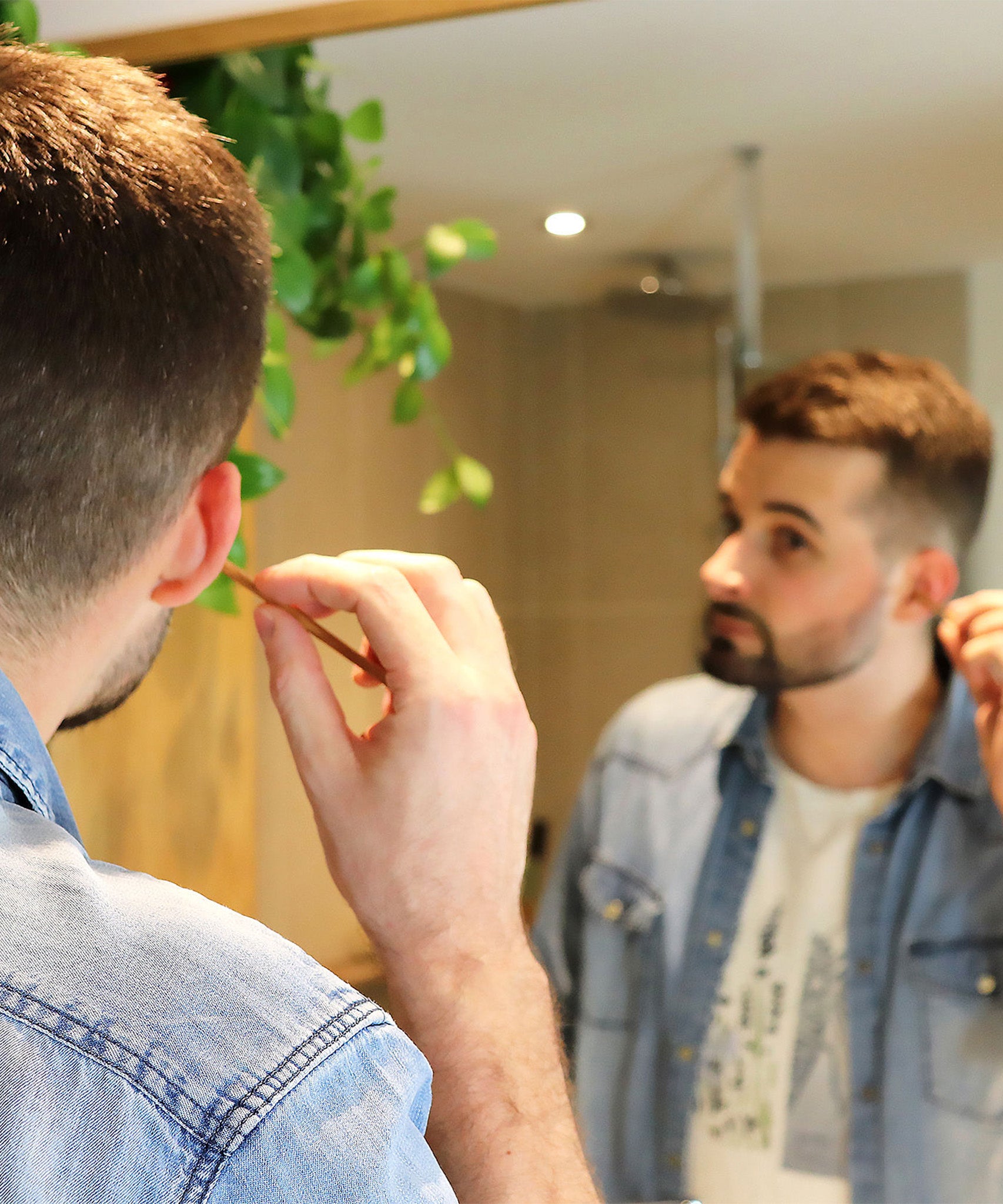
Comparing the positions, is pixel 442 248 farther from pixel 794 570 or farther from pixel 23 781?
pixel 23 781

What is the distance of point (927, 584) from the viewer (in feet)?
2.30

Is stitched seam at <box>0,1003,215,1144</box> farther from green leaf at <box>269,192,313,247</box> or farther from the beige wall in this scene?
green leaf at <box>269,192,313,247</box>

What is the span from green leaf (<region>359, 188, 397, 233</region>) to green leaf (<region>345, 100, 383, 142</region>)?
0.04 m

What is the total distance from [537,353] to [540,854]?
1.08 feet

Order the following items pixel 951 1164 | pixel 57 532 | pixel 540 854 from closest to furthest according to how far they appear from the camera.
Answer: pixel 57 532
pixel 951 1164
pixel 540 854

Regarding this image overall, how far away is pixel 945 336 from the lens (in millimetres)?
704

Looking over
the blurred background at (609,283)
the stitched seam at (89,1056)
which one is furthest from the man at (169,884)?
the blurred background at (609,283)

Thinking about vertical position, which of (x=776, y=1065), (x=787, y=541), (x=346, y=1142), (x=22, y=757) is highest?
(x=787, y=541)

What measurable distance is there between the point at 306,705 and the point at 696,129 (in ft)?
1.49

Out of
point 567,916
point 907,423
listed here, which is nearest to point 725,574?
point 907,423

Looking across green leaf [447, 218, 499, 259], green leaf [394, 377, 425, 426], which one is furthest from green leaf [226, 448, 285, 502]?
green leaf [447, 218, 499, 259]

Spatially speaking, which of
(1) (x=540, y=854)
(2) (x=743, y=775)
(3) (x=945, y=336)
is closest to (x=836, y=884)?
(2) (x=743, y=775)

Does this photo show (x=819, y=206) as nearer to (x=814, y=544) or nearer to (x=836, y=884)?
(x=814, y=544)

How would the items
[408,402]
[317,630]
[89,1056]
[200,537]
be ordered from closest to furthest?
[89,1056]
[200,537]
[317,630]
[408,402]
